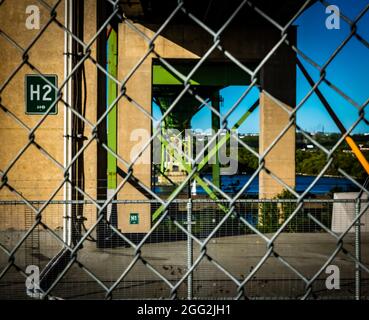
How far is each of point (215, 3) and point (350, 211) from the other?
665 cm

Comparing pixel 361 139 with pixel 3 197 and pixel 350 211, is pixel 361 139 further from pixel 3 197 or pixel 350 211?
pixel 3 197

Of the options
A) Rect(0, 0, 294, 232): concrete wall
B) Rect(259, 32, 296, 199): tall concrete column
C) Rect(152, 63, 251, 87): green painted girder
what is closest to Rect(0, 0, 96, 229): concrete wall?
Rect(0, 0, 294, 232): concrete wall

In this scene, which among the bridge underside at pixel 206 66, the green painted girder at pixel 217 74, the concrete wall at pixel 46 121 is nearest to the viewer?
the concrete wall at pixel 46 121

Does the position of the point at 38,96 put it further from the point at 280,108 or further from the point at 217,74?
the point at 280,108

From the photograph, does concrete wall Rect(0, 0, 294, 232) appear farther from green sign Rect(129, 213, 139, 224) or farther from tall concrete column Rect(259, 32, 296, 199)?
tall concrete column Rect(259, 32, 296, 199)

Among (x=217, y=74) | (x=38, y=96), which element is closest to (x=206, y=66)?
(x=217, y=74)

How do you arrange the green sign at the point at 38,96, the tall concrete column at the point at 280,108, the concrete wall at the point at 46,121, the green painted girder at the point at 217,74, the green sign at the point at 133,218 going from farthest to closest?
the green painted girder at the point at 217,74
the tall concrete column at the point at 280,108
the green sign at the point at 133,218
the concrete wall at the point at 46,121
the green sign at the point at 38,96

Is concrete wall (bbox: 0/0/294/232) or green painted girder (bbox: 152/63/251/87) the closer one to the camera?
concrete wall (bbox: 0/0/294/232)

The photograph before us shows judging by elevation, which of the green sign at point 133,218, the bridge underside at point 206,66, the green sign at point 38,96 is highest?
the bridge underside at point 206,66

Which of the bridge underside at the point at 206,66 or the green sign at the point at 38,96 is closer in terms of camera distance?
the green sign at the point at 38,96

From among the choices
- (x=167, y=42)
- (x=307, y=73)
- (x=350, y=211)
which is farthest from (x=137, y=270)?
(x=167, y=42)

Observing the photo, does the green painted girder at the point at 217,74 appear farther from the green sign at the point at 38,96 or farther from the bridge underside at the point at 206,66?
the green sign at the point at 38,96

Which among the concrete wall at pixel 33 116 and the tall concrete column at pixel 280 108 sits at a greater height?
the tall concrete column at pixel 280 108

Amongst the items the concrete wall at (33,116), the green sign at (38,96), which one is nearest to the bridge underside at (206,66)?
the concrete wall at (33,116)
